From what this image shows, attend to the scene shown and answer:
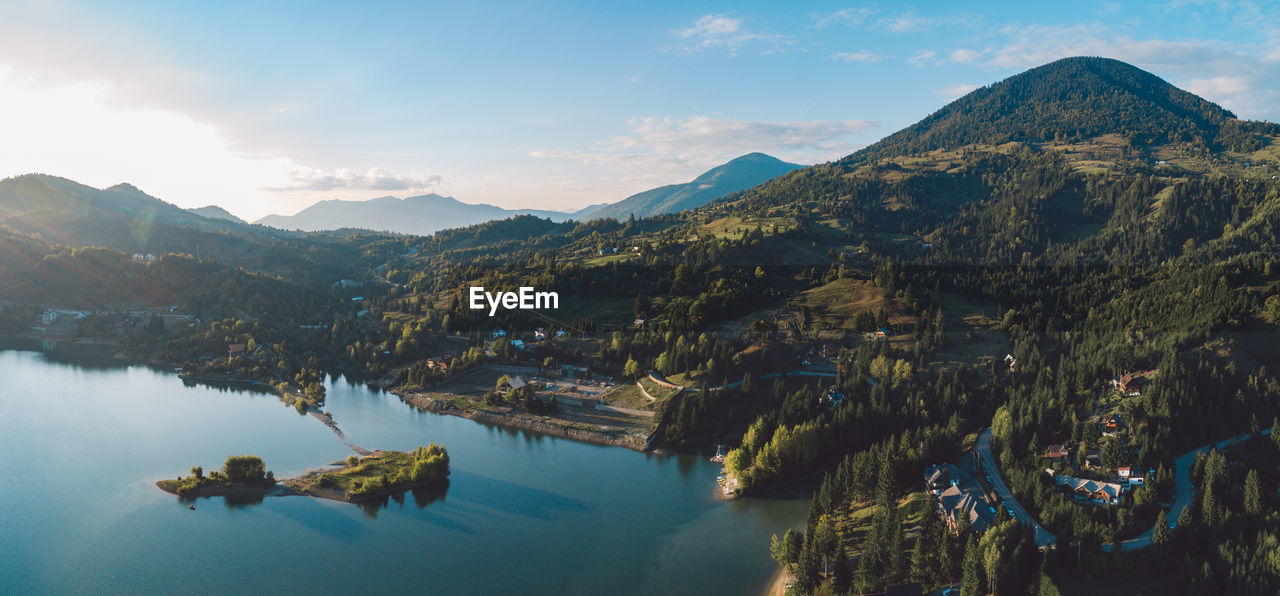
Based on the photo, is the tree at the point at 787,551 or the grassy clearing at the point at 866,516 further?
the grassy clearing at the point at 866,516

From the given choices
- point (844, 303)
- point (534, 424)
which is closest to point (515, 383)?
point (534, 424)

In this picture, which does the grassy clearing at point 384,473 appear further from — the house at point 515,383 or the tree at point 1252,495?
the tree at point 1252,495

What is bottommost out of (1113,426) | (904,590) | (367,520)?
(367,520)

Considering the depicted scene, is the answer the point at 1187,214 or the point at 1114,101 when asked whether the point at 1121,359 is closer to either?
the point at 1187,214

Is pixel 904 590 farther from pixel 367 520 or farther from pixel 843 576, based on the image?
pixel 367 520

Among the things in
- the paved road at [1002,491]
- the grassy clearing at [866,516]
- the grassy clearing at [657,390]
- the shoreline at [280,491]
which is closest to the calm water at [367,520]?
the shoreline at [280,491]
